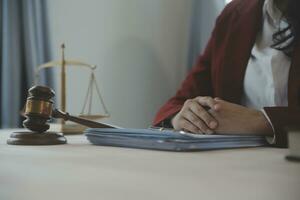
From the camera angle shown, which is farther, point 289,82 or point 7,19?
point 7,19

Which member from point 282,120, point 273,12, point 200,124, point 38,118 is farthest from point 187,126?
point 273,12

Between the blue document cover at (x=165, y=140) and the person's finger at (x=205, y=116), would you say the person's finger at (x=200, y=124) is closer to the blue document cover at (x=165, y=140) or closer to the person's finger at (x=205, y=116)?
the person's finger at (x=205, y=116)

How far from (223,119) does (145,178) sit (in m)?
0.54

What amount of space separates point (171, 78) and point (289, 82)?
1315mm

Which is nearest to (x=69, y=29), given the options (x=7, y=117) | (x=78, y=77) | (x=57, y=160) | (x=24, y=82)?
(x=78, y=77)

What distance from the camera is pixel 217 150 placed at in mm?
672

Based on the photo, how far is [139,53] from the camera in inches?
92.9

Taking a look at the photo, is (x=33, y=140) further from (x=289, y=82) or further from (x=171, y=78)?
(x=171, y=78)

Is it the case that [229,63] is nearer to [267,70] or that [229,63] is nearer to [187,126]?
[267,70]

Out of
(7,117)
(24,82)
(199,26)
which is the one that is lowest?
(7,117)

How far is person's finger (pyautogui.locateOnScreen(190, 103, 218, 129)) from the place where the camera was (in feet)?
2.88

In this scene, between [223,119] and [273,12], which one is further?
[273,12]

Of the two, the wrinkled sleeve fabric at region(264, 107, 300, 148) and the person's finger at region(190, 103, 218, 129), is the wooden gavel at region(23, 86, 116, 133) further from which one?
the wrinkled sleeve fabric at region(264, 107, 300, 148)

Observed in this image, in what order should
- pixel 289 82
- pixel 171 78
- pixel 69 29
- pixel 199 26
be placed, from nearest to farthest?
pixel 289 82, pixel 199 26, pixel 171 78, pixel 69 29
